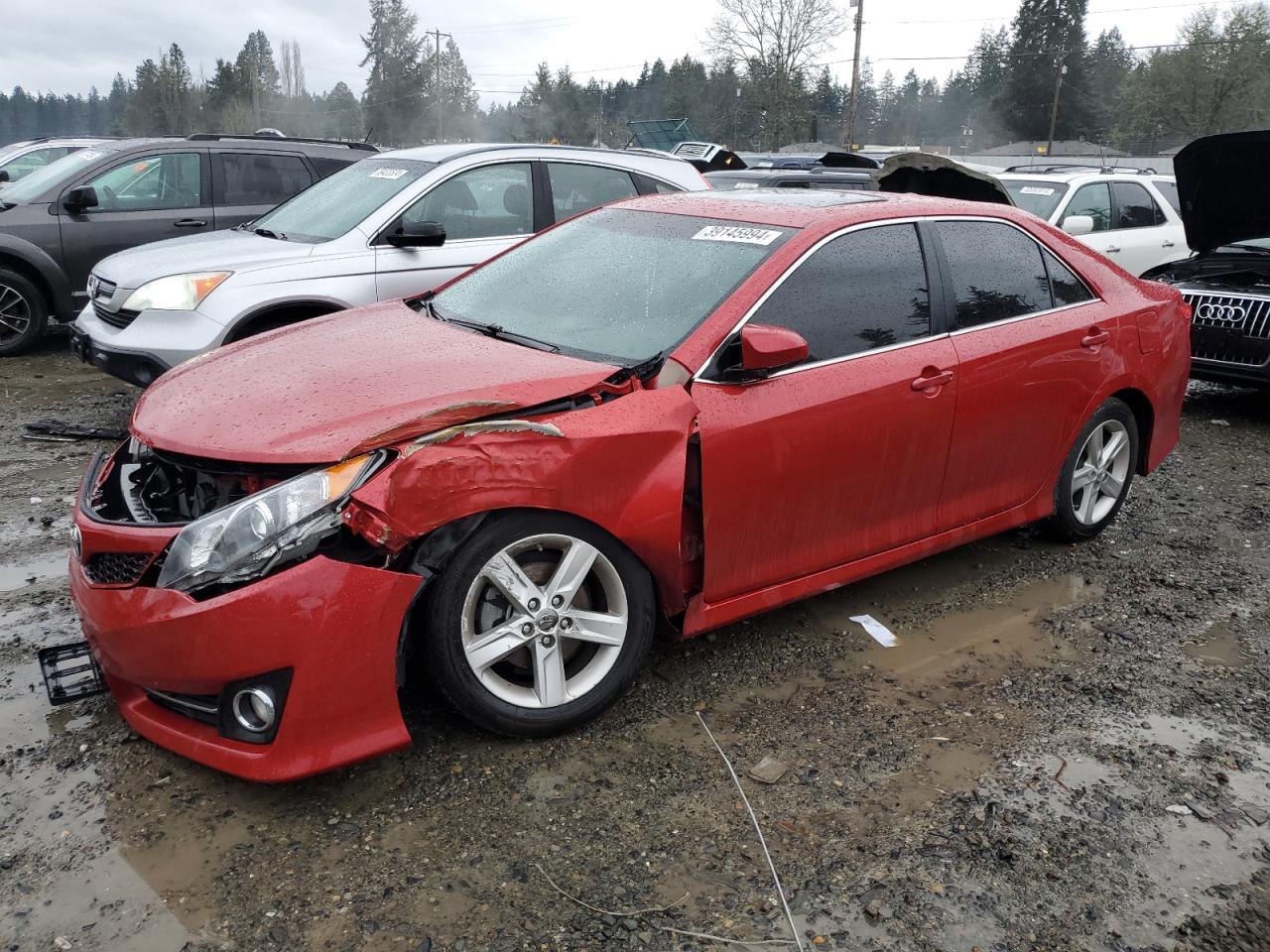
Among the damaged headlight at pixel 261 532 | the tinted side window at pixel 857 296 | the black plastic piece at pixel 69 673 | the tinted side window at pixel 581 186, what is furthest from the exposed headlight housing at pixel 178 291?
the tinted side window at pixel 857 296

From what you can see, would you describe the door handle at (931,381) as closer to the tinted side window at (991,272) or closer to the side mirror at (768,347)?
the tinted side window at (991,272)

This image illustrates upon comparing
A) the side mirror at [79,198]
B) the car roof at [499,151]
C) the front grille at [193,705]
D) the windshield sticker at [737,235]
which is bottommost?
the front grille at [193,705]

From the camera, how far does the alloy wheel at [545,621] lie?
2934 mm

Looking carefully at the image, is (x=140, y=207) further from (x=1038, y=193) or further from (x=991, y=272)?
(x=1038, y=193)

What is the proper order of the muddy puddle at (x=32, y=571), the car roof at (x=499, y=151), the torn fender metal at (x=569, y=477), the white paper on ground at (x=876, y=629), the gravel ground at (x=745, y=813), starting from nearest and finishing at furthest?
the gravel ground at (x=745, y=813) < the torn fender metal at (x=569, y=477) < the white paper on ground at (x=876, y=629) < the muddy puddle at (x=32, y=571) < the car roof at (x=499, y=151)

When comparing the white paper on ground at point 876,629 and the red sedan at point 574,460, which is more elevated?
the red sedan at point 574,460

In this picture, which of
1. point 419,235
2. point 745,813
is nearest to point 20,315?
point 419,235

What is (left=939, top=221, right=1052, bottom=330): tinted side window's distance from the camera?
408 cm

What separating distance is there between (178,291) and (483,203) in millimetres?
1940

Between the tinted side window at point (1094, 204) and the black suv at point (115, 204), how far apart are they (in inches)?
279

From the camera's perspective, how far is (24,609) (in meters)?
4.03

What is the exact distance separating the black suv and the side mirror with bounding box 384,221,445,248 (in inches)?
142

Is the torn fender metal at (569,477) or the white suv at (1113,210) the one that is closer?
the torn fender metal at (569,477)

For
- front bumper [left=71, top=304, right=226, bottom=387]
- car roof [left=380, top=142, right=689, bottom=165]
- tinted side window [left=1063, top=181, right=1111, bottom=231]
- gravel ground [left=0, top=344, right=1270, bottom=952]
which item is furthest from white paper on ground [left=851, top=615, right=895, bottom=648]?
tinted side window [left=1063, top=181, right=1111, bottom=231]
